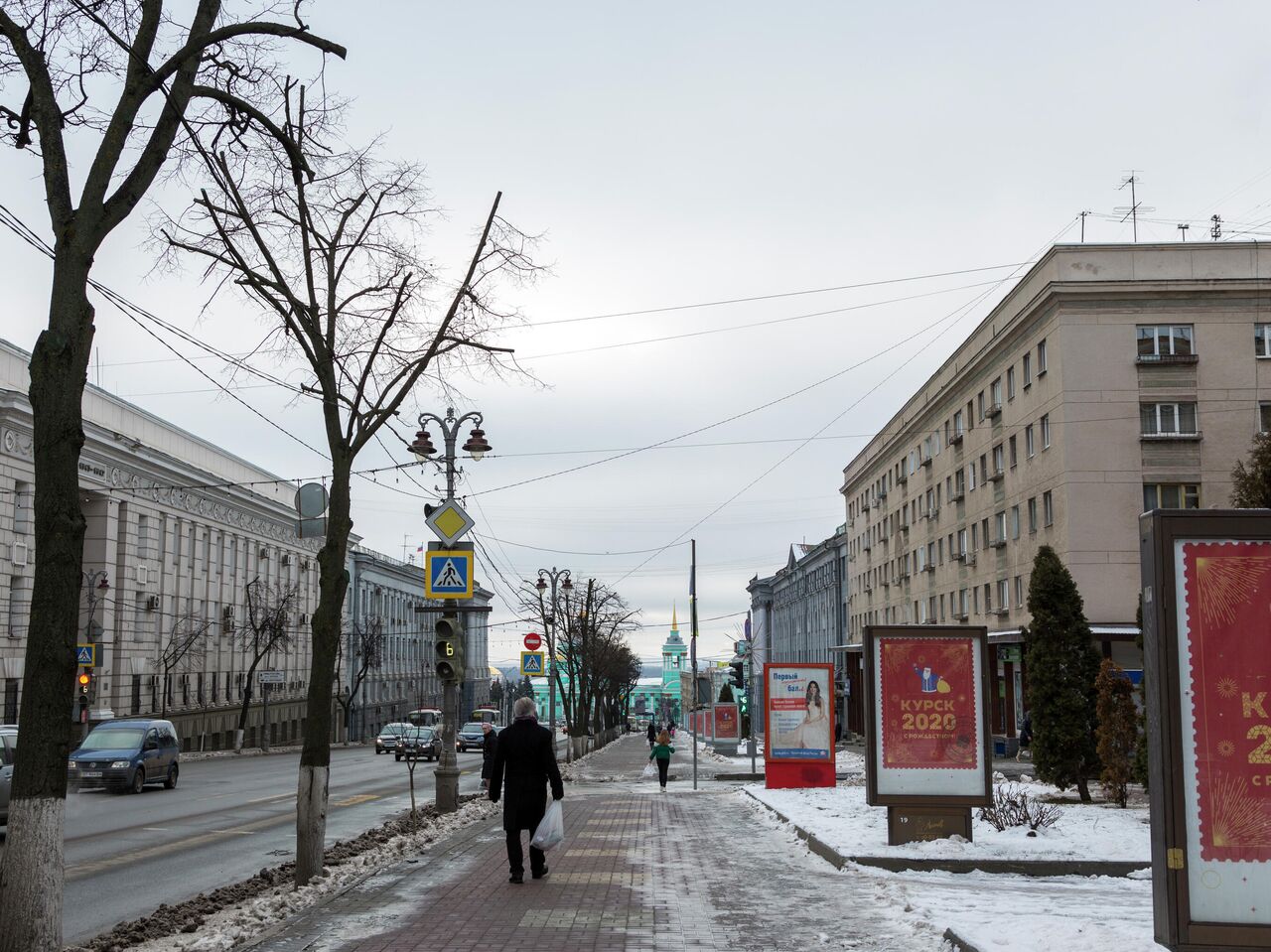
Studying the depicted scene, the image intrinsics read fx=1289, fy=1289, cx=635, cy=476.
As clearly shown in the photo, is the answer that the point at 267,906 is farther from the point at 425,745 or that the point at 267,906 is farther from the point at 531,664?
the point at 425,745

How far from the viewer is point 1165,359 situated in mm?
41281

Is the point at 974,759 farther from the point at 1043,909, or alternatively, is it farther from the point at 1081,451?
the point at 1081,451

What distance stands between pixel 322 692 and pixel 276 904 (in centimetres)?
269

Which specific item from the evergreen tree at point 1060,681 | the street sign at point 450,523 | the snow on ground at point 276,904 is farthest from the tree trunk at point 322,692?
the evergreen tree at point 1060,681

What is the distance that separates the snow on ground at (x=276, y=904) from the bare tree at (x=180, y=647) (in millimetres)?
48414

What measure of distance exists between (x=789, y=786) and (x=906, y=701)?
12.1 m

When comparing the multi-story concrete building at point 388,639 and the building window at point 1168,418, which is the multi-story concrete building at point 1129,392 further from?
the multi-story concrete building at point 388,639

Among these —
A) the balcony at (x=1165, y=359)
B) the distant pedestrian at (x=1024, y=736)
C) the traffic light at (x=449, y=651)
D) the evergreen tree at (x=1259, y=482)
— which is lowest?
the distant pedestrian at (x=1024, y=736)

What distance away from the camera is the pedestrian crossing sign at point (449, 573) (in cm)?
1995

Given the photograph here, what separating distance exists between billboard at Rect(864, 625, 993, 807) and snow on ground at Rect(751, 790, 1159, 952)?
2008 mm

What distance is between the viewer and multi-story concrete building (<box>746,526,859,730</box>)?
9500cm

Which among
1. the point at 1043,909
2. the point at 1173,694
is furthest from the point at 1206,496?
the point at 1173,694

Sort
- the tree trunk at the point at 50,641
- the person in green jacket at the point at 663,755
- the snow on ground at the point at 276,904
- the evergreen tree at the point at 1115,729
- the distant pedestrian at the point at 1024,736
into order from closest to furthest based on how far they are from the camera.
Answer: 1. the tree trunk at the point at 50,641
2. the snow on ground at the point at 276,904
3. the evergreen tree at the point at 1115,729
4. the person in green jacket at the point at 663,755
5. the distant pedestrian at the point at 1024,736

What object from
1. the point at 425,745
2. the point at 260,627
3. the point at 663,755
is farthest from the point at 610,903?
the point at 260,627
